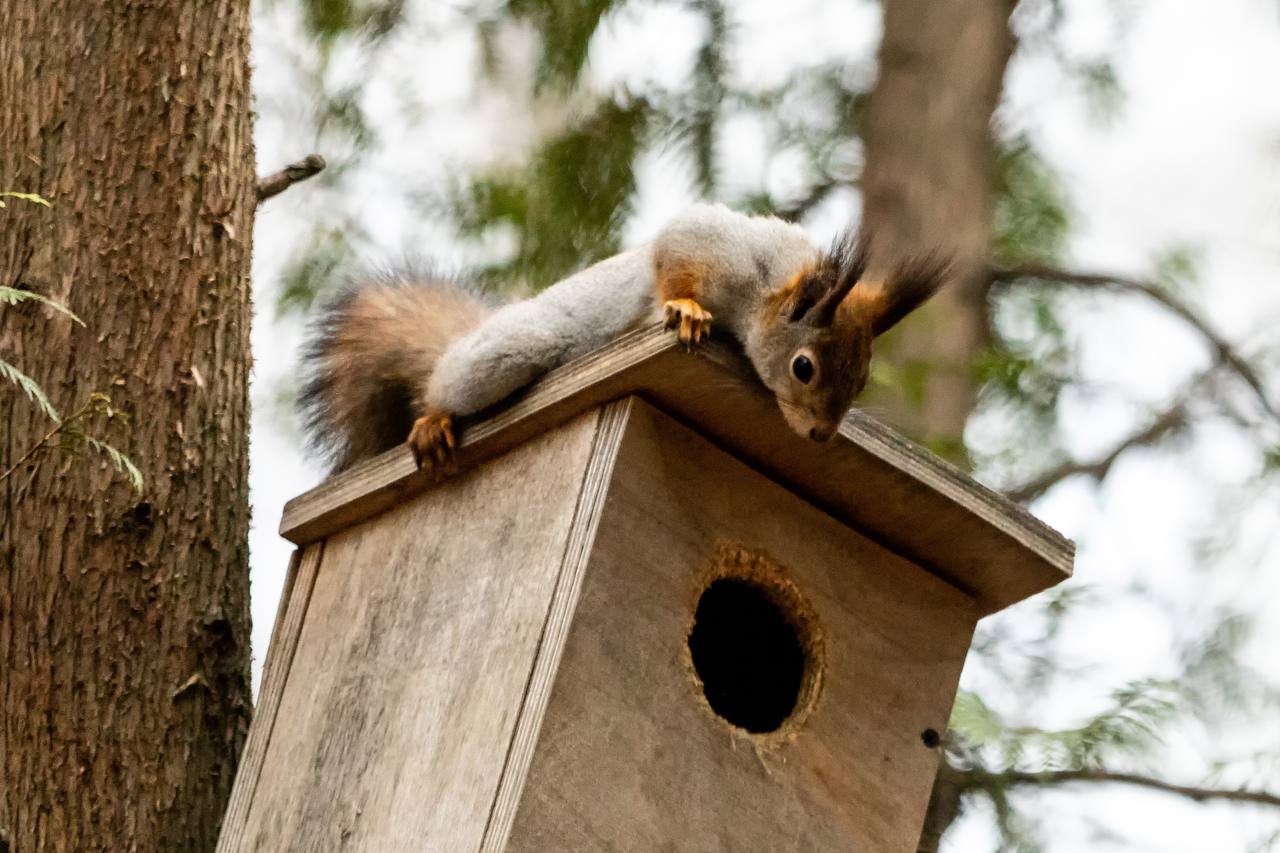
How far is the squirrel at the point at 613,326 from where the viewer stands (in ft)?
6.86

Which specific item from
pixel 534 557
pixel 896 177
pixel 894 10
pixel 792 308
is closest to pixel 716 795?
pixel 534 557

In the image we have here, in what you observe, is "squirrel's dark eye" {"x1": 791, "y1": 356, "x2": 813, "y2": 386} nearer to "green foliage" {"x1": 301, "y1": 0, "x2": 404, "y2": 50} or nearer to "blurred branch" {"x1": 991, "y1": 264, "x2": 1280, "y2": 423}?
"blurred branch" {"x1": 991, "y1": 264, "x2": 1280, "y2": 423}

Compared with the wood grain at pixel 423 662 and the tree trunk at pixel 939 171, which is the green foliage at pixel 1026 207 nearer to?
the tree trunk at pixel 939 171

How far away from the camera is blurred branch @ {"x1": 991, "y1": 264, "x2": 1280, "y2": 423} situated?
3.34m

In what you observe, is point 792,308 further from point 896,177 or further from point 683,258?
point 896,177

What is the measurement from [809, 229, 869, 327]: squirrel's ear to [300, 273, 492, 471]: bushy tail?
538mm

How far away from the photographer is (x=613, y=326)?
2.37 m

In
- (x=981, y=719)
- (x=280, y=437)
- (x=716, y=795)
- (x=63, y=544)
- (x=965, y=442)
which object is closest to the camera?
(x=716, y=795)

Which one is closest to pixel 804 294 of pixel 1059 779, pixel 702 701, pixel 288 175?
pixel 702 701

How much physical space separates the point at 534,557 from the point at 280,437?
1.71 m

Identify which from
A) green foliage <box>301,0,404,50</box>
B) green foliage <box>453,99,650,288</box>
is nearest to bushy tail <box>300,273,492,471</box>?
green foliage <box>453,99,650,288</box>

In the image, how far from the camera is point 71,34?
92.9 inches

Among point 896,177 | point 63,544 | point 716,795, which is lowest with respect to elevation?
point 716,795

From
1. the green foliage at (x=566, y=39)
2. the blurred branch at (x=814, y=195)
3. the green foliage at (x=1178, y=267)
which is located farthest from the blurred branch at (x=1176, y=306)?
the green foliage at (x=566, y=39)
